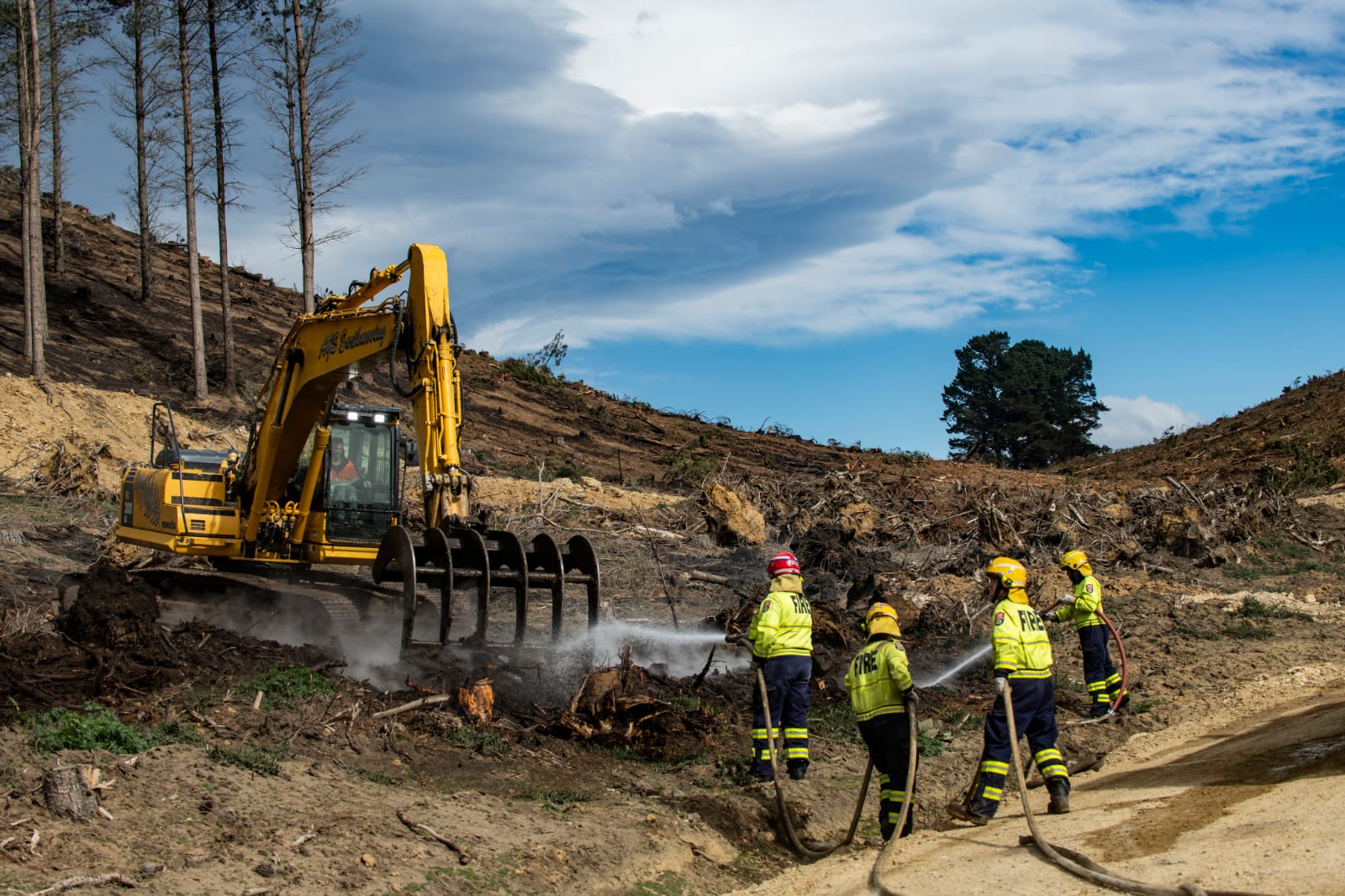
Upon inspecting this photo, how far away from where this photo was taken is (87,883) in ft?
19.0

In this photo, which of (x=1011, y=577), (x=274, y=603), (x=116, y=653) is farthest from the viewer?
(x=274, y=603)

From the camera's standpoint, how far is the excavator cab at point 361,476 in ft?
43.1

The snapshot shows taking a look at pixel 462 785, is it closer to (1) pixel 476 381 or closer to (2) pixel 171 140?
(2) pixel 171 140

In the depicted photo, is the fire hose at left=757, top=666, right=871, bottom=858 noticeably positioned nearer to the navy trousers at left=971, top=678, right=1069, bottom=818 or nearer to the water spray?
the navy trousers at left=971, top=678, right=1069, bottom=818

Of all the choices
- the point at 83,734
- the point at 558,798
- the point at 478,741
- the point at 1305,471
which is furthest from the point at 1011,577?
the point at 1305,471

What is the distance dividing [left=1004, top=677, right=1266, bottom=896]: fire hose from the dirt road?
7cm

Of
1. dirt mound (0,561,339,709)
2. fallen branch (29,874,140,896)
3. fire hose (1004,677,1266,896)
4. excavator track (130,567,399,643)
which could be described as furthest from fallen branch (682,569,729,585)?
fallen branch (29,874,140,896)

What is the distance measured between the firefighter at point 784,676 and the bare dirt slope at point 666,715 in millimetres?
288

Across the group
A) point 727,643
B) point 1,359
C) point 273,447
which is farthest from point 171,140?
point 727,643

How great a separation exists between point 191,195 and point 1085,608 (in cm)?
2506

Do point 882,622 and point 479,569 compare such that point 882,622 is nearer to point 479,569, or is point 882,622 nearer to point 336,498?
point 479,569

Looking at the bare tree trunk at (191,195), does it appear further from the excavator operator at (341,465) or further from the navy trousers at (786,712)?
the navy trousers at (786,712)

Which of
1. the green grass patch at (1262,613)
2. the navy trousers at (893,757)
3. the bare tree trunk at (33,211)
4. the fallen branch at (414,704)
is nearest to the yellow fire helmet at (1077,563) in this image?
the navy trousers at (893,757)

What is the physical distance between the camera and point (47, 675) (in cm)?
925
